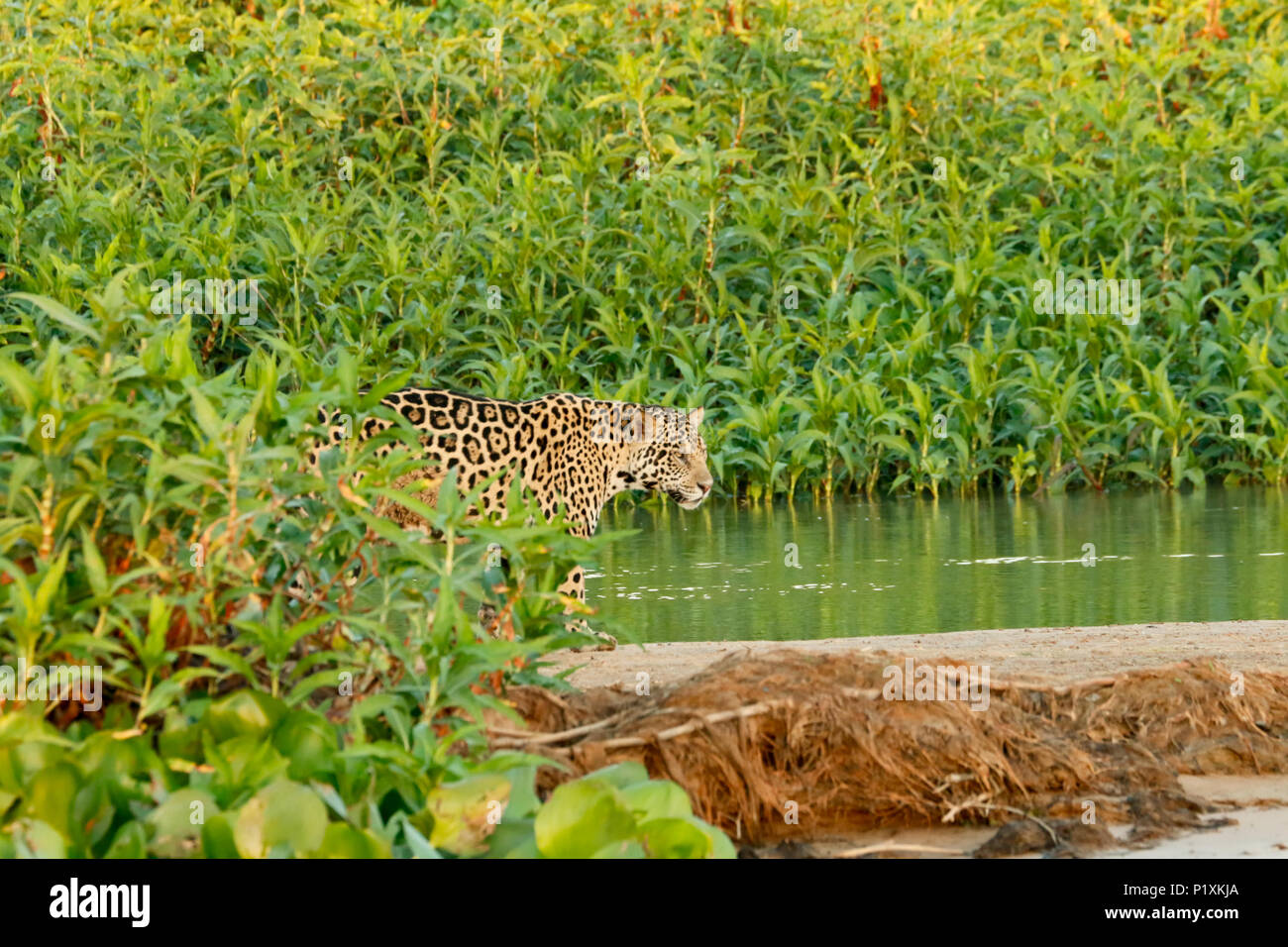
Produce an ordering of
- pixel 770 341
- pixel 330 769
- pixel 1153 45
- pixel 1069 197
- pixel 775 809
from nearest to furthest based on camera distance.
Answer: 1. pixel 330 769
2. pixel 775 809
3. pixel 770 341
4. pixel 1069 197
5. pixel 1153 45

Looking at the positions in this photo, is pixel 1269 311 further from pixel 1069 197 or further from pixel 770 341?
pixel 770 341

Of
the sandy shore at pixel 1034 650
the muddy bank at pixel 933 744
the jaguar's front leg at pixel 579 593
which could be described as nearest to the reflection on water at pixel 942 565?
the jaguar's front leg at pixel 579 593

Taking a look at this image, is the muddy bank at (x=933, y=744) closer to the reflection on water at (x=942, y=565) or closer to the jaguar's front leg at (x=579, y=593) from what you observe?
the jaguar's front leg at (x=579, y=593)

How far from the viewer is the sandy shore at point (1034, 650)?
584 cm

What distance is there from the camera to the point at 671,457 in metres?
8.24

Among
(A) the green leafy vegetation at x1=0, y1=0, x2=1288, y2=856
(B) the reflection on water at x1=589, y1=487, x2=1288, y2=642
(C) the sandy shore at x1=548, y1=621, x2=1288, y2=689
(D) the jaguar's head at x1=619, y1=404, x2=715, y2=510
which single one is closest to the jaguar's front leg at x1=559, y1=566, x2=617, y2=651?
(C) the sandy shore at x1=548, y1=621, x2=1288, y2=689

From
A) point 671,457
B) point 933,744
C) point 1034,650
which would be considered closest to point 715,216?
point 671,457

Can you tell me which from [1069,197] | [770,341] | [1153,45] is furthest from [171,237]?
[1153,45]

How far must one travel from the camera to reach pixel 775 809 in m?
4.81

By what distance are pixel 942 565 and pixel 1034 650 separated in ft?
7.74

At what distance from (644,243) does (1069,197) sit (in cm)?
340

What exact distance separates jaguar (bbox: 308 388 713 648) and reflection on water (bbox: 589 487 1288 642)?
44 centimetres

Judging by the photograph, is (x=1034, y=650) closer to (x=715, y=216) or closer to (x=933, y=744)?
(x=933, y=744)

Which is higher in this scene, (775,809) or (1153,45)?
(1153,45)
